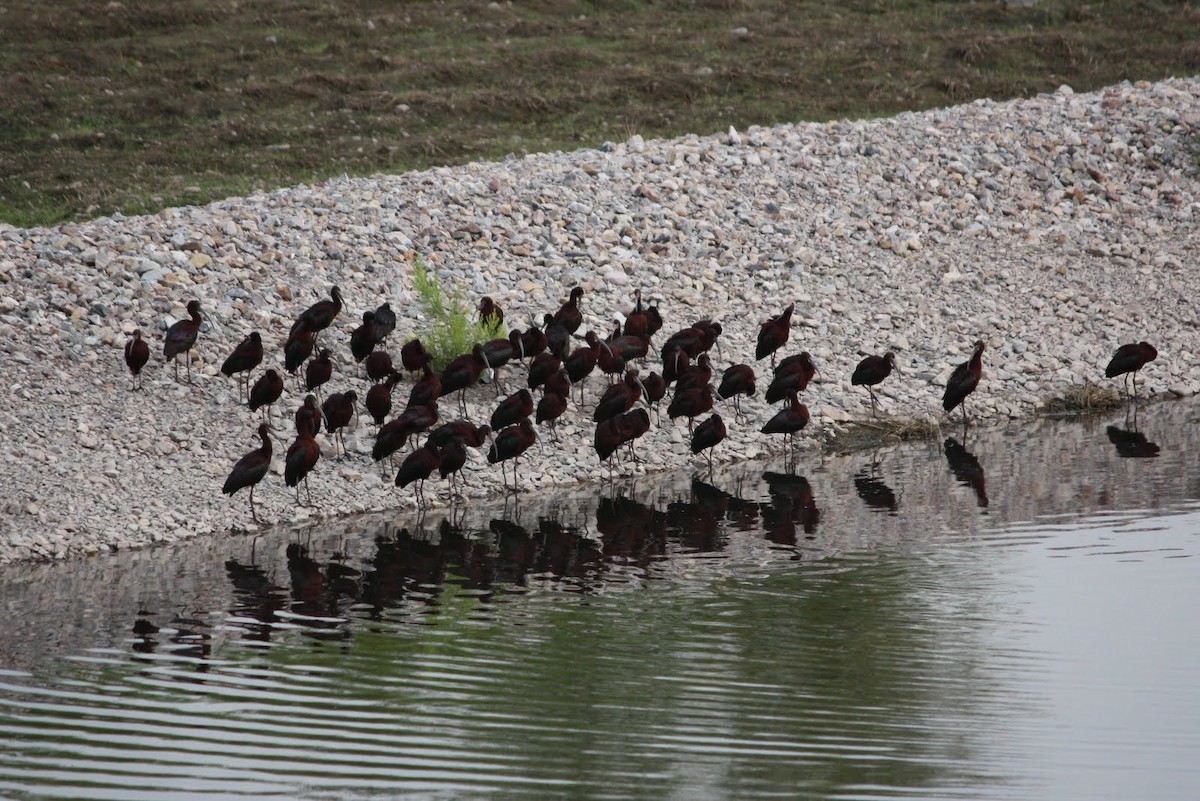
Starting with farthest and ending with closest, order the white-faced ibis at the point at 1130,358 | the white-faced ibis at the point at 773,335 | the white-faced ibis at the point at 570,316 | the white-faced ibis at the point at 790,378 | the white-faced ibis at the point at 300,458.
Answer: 1. the white-faced ibis at the point at 1130,358
2. the white-faced ibis at the point at 773,335
3. the white-faced ibis at the point at 570,316
4. the white-faced ibis at the point at 790,378
5. the white-faced ibis at the point at 300,458

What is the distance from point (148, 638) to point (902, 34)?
26745 millimetres

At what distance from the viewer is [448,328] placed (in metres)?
16.7

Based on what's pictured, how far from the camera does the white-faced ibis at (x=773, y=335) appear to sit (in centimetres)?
1703

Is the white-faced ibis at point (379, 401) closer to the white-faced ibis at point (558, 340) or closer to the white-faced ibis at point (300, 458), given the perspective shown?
the white-faced ibis at point (300, 458)

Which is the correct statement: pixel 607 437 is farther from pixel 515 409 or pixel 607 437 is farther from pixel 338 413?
pixel 338 413

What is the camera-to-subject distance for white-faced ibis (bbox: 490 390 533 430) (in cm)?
1475

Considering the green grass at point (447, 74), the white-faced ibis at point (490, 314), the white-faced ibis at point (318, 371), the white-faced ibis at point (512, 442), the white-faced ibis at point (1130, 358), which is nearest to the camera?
the white-faced ibis at point (512, 442)

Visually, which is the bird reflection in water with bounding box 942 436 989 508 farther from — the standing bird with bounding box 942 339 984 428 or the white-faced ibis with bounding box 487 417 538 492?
the white-faced ibis with bounding box 487 417 538 492

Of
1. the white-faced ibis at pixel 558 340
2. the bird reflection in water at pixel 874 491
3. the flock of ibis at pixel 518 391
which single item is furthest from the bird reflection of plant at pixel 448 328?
the bird reflection in water at pixel 874 491

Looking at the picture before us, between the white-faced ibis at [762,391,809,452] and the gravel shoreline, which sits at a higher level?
the gravel shoreline

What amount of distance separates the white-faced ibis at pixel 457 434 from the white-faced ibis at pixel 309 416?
110 centimetres

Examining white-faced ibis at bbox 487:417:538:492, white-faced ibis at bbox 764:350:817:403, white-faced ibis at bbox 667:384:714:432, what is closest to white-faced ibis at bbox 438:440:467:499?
white-faced ibis at bbox 487:417:538:492

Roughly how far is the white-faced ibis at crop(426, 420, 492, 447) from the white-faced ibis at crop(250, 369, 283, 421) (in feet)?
5.17

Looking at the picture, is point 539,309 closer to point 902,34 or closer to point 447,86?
point 447,86
